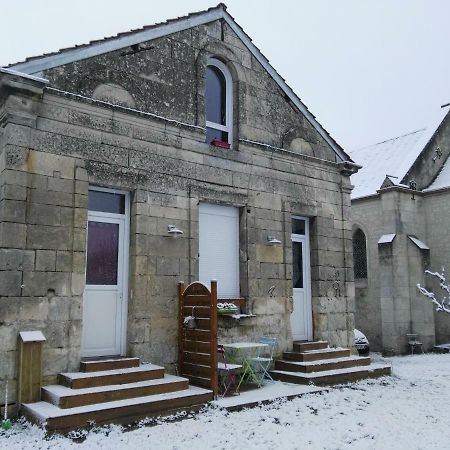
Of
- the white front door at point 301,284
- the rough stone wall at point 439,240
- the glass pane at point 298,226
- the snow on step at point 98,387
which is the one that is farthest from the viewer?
the rough stone wall at point 439,240

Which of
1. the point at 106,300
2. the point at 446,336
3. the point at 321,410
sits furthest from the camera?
the point at 446,336

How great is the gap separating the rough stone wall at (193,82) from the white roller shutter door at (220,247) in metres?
1.49

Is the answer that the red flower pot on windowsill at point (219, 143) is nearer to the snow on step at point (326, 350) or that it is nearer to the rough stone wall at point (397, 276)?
the snow on step at point (326, 350)

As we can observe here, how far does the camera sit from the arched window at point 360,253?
18.8 meters

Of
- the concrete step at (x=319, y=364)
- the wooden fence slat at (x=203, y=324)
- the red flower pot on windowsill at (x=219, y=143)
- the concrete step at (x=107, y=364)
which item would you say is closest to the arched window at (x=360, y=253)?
the concrete step at (x=319, y=364)

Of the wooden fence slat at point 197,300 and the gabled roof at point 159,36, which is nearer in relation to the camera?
the gabled roof at point 159,36

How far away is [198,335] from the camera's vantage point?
780cm

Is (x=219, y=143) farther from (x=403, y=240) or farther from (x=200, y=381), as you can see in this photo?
(x=403, y=240)

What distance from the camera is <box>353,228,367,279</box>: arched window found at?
61.7 feet

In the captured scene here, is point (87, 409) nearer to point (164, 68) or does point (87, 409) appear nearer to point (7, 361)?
point (7, 361)

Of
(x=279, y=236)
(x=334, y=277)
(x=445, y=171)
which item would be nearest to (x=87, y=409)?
(x=279, y=236)

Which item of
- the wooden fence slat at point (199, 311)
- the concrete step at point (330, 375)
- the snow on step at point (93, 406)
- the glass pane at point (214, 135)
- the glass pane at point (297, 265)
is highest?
the glass pane at point (214, 135)

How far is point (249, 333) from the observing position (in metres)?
9.27

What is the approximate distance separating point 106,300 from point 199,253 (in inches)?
78.0
